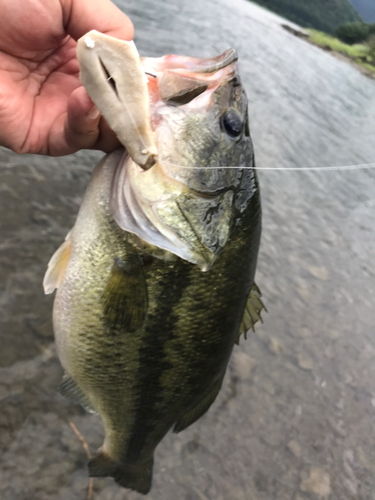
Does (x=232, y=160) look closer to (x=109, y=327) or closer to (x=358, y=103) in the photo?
(x=109, y=327)

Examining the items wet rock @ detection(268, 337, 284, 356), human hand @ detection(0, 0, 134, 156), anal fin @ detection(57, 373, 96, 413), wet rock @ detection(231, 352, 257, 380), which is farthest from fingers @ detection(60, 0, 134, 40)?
wet rock @ detection(268, 337, 284, 356)

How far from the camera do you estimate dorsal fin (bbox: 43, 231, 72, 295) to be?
4.90ft

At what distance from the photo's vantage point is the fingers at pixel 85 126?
3.87ft

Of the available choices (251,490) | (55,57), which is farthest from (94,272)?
(251,490)

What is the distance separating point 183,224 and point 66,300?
1.93ft

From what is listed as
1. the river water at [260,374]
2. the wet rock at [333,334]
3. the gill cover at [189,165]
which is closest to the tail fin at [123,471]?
the river water at [260,374]

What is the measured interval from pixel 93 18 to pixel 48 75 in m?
0.39

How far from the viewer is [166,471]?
222 centimetres

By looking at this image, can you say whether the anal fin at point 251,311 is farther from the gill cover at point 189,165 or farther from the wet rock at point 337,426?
the wet rock at point 337,426

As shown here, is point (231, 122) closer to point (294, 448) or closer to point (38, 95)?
point (38, 95)

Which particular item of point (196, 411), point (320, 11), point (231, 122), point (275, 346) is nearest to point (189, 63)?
point (231, 122)

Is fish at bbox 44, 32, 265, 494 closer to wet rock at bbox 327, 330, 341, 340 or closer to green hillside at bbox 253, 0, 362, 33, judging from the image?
wet rock at bbox 327, 330, 341, 340

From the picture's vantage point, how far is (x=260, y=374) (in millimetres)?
2871

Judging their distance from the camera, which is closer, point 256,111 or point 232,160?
point 232,160
